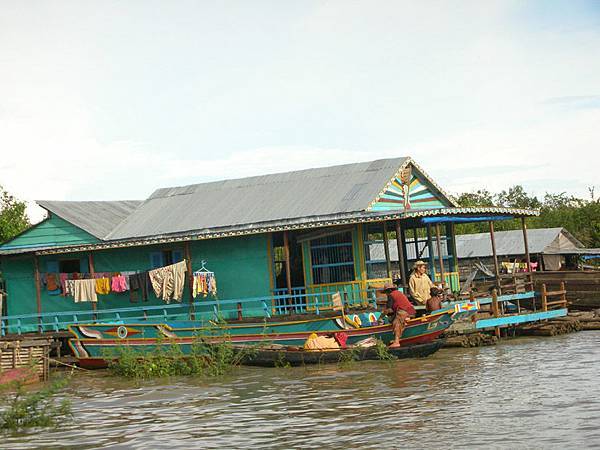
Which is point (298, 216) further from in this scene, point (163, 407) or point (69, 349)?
point (163, 407)

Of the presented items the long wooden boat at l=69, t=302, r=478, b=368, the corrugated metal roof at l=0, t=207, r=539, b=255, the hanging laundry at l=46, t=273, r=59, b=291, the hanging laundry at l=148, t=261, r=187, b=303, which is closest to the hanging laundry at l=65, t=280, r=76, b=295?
the corrugated metal roof at l=0, t=207, r=539, b=255

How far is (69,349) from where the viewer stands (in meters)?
25.5

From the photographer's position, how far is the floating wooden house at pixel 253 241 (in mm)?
23562

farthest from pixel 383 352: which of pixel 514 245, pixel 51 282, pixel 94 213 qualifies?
pixel 514 245

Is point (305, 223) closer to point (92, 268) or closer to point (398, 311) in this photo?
point (398, 311)

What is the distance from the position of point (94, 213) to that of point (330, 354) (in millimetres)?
14003

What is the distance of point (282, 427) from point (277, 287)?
41.9 ft

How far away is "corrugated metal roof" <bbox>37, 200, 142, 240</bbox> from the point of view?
96.3 feet

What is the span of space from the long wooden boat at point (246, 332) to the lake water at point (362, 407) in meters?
0.79

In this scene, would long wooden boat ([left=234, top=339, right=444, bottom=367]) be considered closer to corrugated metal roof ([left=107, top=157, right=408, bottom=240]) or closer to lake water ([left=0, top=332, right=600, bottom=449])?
lake water ([left=0, top=332, right=600, bottom=449])

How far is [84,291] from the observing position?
83.7 feet

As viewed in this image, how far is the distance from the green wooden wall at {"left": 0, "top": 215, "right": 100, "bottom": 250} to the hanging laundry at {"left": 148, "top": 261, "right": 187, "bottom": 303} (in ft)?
17.5

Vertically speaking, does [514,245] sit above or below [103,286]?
above

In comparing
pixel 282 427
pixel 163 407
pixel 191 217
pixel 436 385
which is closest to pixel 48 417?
pixel 163 407
